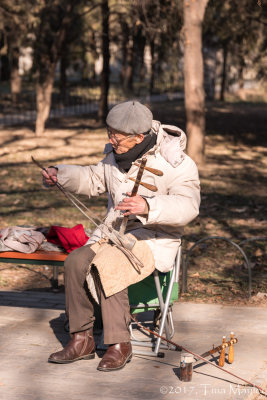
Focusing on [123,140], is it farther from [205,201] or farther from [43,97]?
[43,97]

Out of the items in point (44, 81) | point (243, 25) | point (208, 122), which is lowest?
point (208, 122)

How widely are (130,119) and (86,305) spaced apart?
1.21 metres

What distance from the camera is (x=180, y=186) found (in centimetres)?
490

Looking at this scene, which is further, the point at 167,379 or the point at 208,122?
the point at 208,122

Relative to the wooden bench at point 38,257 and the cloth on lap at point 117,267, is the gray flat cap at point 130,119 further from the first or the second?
the wooden bench at point 38,257

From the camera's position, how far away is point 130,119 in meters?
4.84

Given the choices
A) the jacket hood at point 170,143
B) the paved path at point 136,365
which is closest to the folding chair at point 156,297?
the paved path at point 136,365

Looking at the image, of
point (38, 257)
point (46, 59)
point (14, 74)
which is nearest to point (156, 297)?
point (38, 257)

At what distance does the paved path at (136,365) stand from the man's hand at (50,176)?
43.7 inches

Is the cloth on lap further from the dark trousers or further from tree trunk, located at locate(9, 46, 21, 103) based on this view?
tree trunk, located at locate(9, 46, 21, 103)

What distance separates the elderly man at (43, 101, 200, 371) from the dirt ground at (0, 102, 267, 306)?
0.56 meters

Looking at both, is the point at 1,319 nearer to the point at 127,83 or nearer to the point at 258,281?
the point at 258,281

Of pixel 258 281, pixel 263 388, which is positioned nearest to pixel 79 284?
pixel 263 388

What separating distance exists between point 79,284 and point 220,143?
16.0m
